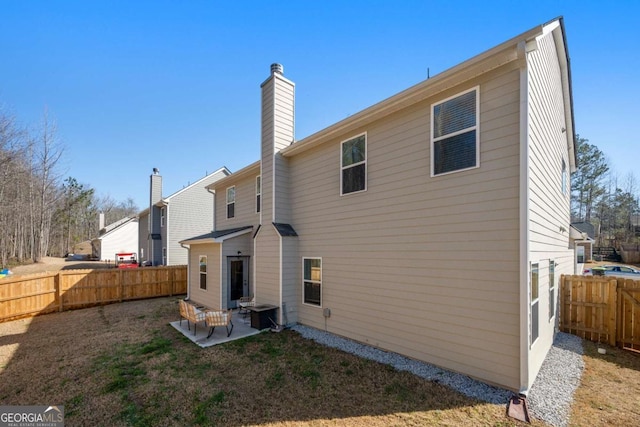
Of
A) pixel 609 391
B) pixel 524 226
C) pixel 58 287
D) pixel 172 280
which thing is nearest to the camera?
pixel 524 226

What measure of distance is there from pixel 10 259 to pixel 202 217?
21289 mm

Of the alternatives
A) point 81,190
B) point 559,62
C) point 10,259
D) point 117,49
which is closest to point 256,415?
point 559,62

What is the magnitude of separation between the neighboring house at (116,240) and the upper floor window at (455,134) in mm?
39126

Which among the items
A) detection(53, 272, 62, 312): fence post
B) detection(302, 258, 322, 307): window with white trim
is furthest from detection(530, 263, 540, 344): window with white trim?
detection(53, 272, 62, 312): fence post

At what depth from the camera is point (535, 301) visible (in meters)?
4.83

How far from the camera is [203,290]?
1152 cm

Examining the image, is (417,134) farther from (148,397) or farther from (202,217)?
(202,217)

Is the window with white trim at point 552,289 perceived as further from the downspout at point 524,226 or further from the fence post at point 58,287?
the fence post at point 58,287

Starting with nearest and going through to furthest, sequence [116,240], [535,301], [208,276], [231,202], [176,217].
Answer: [535,301], [208,276], [231,202], [176,217], [116,240]

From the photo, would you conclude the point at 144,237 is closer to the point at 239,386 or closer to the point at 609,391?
the point at 239,386

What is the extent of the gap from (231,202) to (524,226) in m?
11.3

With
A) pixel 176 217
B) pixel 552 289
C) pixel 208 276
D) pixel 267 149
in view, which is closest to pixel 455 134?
pixel 552 289

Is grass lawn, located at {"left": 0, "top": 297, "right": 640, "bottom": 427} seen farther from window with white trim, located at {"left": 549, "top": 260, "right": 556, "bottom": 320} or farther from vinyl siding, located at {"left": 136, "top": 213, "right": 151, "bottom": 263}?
vinyl siding, located at {"left": 136, "top": 213, "right": 151, "bottom": 263}

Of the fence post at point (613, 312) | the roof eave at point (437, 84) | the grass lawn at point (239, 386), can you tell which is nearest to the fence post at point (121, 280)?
the grass lawn at point (239, 386)
